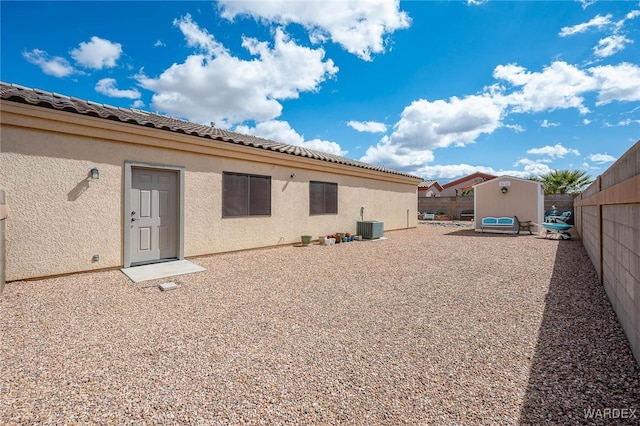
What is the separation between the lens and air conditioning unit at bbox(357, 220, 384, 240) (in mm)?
11961

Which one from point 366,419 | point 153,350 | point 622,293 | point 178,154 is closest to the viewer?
point 366,419

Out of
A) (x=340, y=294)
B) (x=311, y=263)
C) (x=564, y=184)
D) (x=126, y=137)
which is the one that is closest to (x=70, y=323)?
(x=340, y=294)

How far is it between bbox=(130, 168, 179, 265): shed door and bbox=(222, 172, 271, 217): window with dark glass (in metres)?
1.37

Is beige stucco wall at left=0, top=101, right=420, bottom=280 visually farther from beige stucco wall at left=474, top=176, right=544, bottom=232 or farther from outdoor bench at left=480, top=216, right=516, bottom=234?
beige stucco wall at left=474, top=176, right=544, bottom=232

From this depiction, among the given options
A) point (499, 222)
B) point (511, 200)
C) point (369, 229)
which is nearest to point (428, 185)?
point (511, 200)

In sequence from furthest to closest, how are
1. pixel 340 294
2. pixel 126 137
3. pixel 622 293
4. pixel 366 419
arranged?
pixel 126 137 → pixel 340 294 → pixel 622 293 → pixel 366 419

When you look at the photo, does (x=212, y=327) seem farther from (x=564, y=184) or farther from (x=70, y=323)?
(x=564, y=184)

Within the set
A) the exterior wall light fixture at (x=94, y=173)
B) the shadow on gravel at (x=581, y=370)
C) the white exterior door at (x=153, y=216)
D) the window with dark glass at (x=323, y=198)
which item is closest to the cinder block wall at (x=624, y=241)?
the shadow on gravel at (x=581, y=370)

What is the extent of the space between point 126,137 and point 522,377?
793 cm

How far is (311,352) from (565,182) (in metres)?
28.0

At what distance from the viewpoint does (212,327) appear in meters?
3.61

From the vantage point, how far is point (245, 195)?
873 centimetres

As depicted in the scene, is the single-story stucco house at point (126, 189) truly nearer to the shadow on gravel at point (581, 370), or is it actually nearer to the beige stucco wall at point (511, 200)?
the shadow on gravel at point (581, 370)

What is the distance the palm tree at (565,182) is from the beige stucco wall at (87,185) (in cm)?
2448
